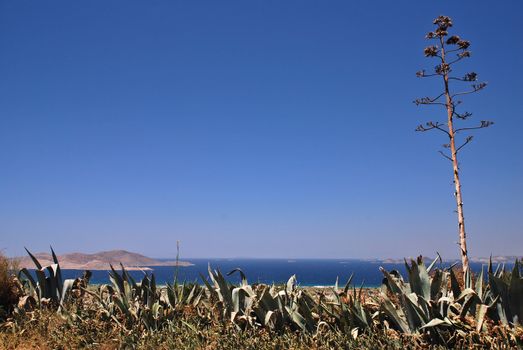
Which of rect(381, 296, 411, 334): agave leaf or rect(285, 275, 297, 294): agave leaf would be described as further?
rect(285, 275, 297, 294): agave leaf

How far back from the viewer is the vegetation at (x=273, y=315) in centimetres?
476

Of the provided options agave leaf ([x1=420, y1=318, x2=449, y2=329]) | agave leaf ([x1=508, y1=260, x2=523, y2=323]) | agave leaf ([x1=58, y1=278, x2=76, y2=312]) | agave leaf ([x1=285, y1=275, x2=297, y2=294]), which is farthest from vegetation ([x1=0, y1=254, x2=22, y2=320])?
agave leaf ([x1=508, y1=260, x2=523, y2=323])

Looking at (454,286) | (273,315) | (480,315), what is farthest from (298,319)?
(480,315)

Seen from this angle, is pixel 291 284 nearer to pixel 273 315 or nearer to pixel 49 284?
pixel 273 315

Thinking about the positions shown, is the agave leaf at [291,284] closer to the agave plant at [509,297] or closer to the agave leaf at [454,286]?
the agave leaf at [454,286]

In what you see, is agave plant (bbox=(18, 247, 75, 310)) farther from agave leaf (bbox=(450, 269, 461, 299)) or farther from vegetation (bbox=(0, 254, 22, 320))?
agave leaf (bbox=(450, 269, 461, 299))

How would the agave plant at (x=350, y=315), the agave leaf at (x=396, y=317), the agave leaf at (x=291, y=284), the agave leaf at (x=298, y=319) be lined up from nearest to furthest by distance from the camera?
the agave leaf at (x=396, y=317) < the agave plant at (x=350, y=315) < the agave leaf at (x=298, y=319) < the agave leaf at (x=291, y=284)

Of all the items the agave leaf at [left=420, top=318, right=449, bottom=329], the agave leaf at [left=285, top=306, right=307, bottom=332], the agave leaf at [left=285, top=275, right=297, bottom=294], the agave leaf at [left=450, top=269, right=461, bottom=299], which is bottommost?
the agave leaf at [left=285, top=306, right=307, bottom=332]

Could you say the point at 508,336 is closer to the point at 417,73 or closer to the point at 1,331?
the point at 1,331

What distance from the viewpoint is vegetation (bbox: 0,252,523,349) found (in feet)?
15.6

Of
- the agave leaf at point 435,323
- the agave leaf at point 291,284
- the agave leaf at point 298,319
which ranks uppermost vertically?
the agave leaf at point 291,284

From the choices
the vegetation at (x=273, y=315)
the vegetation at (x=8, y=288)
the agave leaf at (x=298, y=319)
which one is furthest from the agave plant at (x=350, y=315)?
the vegetation at (x=8, y=288)

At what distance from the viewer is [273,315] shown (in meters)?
5.87

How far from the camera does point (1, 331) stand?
687 centimetres
